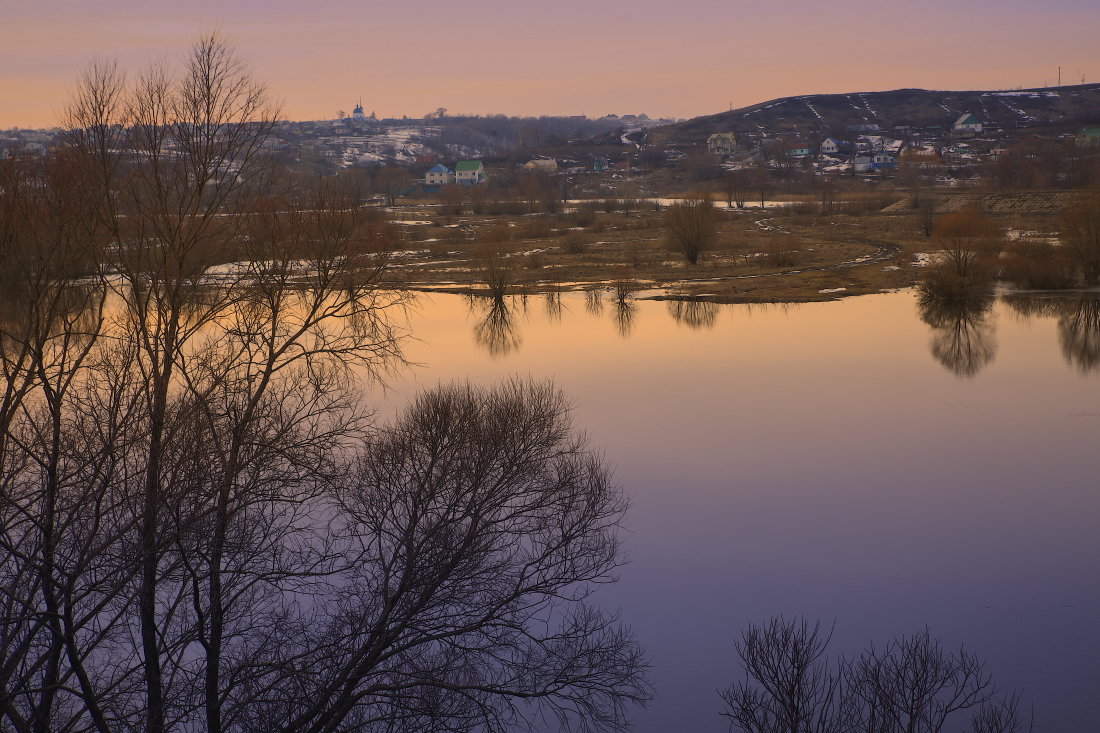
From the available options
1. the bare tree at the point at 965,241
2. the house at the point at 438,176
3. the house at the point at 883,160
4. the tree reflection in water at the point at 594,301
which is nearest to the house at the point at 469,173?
the house at the point at 438,176

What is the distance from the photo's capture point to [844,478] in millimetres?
11766

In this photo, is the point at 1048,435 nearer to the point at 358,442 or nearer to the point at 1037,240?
the point at 358,442

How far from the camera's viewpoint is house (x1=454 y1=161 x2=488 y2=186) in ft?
259

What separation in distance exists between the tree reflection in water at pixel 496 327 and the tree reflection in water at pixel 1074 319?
33.1ft

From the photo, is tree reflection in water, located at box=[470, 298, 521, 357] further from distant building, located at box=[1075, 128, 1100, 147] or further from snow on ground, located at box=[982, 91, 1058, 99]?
snow on ground, located at box=[982, 91, 1058, 99]

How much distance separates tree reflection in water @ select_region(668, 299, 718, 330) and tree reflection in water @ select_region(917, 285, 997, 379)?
459 cm

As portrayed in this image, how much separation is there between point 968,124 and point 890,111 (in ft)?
55.9

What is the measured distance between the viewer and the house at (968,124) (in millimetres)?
91250

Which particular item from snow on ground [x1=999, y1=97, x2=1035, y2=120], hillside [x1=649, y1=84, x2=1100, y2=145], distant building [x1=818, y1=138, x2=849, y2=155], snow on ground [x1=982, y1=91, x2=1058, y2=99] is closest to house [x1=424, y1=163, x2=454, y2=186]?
hillside [x1=649, y1=84, x2=1100, y2=145]

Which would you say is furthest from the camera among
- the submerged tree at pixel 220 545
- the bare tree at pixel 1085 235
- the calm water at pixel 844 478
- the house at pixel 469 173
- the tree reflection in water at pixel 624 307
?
the house at pixel 469 173

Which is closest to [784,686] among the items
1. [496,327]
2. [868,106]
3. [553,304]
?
[496,327]

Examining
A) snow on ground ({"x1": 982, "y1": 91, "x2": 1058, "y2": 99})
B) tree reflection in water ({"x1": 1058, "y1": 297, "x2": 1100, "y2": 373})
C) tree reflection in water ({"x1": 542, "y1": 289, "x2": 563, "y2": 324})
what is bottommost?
tree reflection in water ({"x1": 1058, "y1": 297, "x2": 1100, "y2": 373})

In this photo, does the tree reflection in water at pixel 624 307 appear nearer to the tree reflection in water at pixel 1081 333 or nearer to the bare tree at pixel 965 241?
the bare tree at pixel 965 241

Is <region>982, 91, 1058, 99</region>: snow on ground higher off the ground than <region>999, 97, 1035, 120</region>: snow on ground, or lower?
higher
